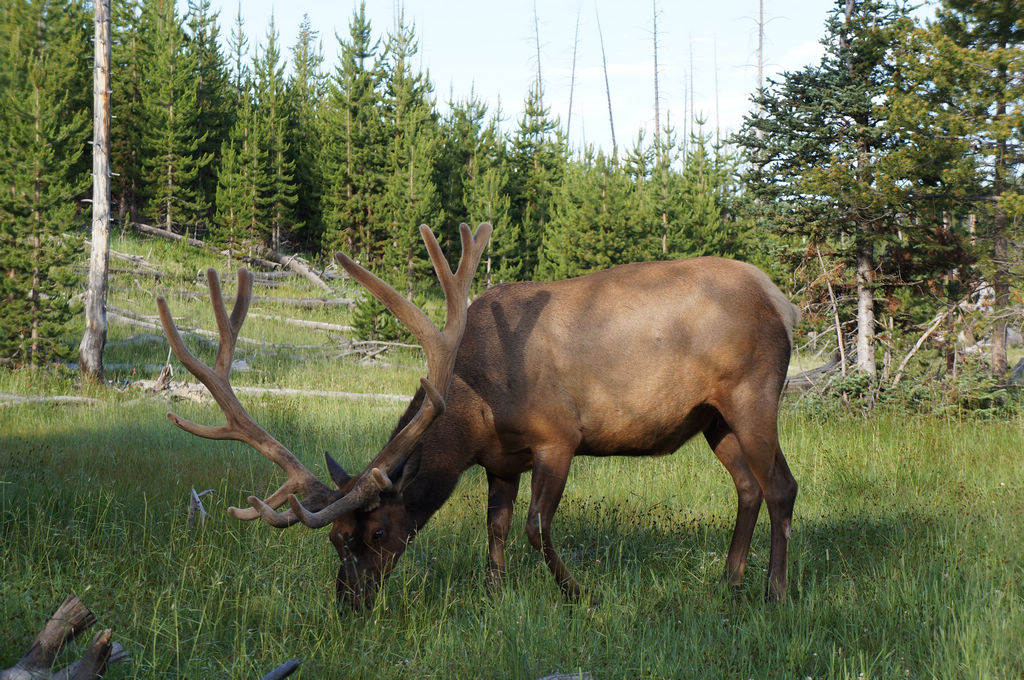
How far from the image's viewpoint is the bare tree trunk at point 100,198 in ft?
43.4

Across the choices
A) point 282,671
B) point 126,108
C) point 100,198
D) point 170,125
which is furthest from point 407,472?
point 126,108

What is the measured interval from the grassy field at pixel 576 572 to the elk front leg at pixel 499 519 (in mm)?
153

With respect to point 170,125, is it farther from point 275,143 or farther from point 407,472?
point 407,472

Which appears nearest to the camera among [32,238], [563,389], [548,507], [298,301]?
[548,507]

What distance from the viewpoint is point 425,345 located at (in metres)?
4.25

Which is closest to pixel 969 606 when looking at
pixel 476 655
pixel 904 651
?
pixel 904 651

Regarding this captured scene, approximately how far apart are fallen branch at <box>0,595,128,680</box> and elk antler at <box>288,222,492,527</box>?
1172 millimetres

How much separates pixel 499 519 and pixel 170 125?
26.7 meters

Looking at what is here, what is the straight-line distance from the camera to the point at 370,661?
3328 millimetres

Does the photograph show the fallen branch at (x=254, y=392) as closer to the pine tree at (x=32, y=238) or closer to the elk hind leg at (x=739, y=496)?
the pine tree at (x=32, y=238)

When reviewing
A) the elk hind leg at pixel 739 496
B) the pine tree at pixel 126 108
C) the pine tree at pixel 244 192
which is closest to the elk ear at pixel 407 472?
the elk hind leg at pixel 739 496

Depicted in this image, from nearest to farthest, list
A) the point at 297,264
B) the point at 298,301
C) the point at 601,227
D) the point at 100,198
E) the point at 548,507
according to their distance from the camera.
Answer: the point at 548,507, the point at 100,198, the point at 601,227, the point at 298,301, the point at 297,264

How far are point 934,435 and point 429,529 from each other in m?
5.19

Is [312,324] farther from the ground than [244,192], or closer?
closer
